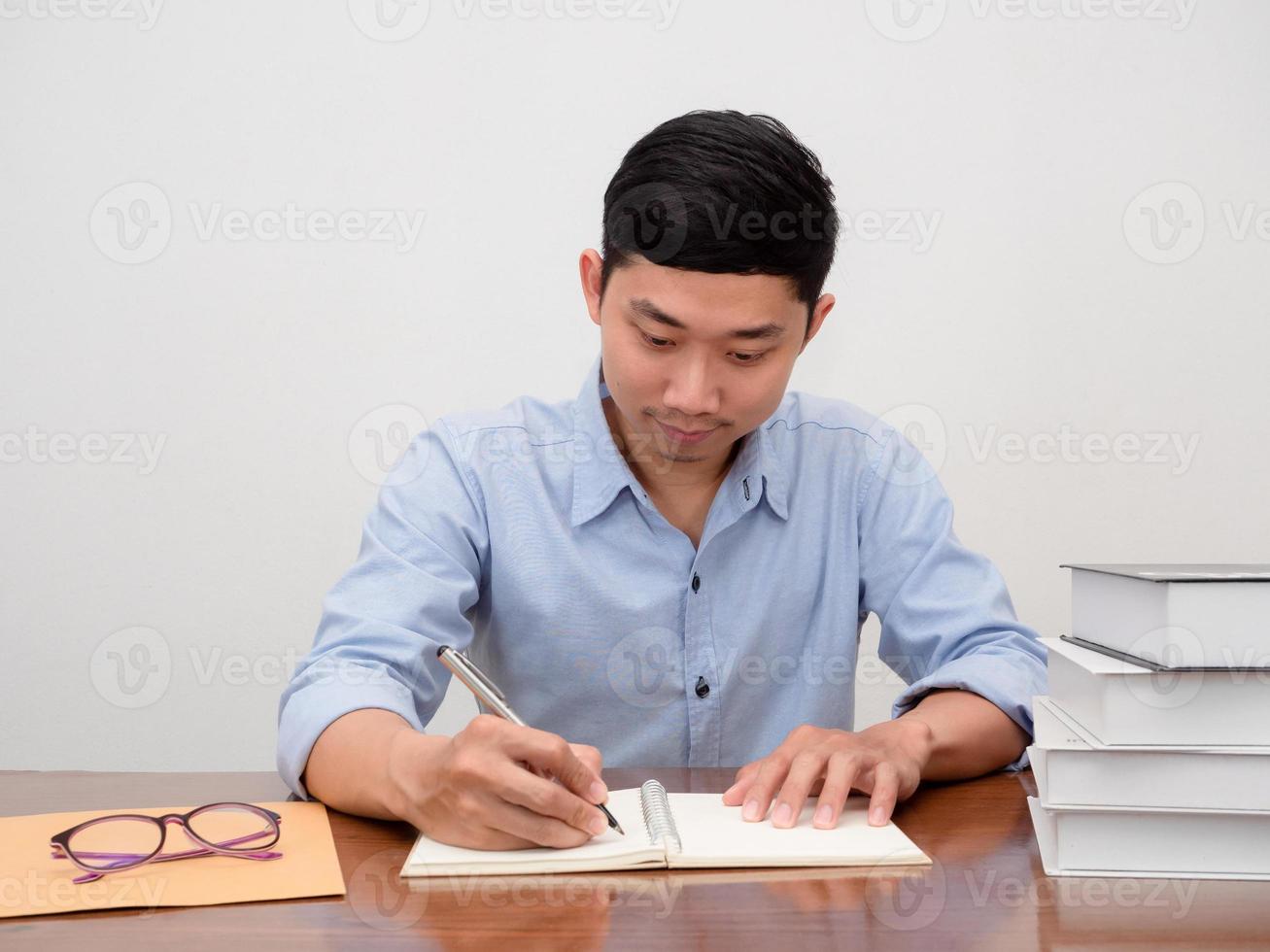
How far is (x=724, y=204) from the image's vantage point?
1.26 metres

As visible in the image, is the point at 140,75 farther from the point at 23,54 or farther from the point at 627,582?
the point at 627,582

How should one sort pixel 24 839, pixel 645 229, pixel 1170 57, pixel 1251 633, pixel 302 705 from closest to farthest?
1. pixel 1251 633
2. pixel 24 839
3. pixel 302 705
4. pixel 645 229
5. pixel 1170 57

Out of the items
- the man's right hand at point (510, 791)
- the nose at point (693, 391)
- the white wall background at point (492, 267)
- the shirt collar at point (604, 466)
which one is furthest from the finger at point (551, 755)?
the white wall background at point (492, 267)

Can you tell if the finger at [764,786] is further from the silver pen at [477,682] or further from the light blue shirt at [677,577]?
the light blue shirt at [677,577]

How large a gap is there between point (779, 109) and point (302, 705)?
1.68 meters

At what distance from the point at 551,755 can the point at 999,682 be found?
0.61 m

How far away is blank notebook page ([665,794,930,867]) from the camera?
844 millimetres

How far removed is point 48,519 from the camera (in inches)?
91.4

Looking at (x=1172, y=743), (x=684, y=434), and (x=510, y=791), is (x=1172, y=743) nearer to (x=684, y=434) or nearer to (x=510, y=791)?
(x=510, y=791)

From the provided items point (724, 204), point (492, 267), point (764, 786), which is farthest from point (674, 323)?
point (492, 267)

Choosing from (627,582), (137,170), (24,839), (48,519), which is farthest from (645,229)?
(48,519)

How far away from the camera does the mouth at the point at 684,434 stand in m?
1.34

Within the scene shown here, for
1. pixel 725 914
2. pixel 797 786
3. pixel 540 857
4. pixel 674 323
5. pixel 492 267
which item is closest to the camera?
pixel 725 914

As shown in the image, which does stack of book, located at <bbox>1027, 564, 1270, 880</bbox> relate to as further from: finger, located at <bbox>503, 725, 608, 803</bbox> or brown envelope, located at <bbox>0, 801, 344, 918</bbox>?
brown envelope, located at <bbox>0, 801, 344, 918</bbox>
